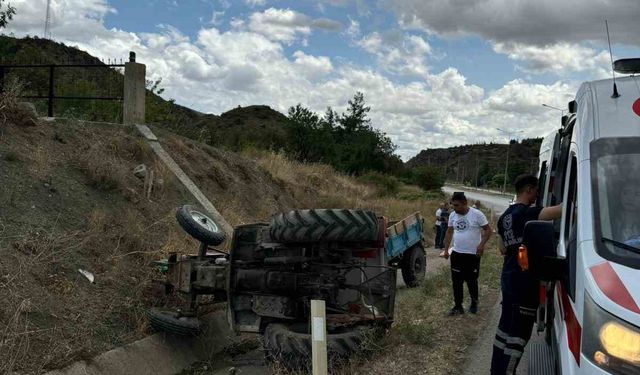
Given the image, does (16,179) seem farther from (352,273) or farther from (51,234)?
(352,273)

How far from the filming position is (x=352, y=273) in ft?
23.0

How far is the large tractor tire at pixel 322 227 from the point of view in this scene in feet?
20.1

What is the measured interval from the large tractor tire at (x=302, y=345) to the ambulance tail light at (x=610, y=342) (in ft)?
11.1

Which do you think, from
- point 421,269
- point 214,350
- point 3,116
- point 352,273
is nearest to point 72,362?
point 214,350

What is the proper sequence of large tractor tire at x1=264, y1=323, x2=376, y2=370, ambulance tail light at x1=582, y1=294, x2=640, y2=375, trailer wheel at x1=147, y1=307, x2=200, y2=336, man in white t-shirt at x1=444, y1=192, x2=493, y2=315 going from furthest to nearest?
man in white t-shirt at x1=444, y1=192, x2=493, y2=315 < trailer wheel at x1=147, y1=307, x2=200, y2=336 < large tractor tire at x1=264, y1=323, x2=376, y2=370 < ambulance tail light at x1=582, y1=294, x2=640, y2=375

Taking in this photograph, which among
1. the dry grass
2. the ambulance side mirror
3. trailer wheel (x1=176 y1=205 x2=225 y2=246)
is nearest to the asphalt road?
the dry grass

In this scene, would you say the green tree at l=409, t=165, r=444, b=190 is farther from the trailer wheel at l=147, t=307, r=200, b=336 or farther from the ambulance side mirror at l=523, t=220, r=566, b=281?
the ambulance side mirror at l=523, t=220, r=566, b=281

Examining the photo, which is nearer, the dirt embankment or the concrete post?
the dirt embankment

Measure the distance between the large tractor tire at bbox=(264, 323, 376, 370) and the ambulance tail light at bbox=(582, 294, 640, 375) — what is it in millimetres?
3390

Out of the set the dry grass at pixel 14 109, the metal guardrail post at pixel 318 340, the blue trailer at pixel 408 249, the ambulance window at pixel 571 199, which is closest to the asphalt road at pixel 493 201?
the blue trailer at pixel 408 249

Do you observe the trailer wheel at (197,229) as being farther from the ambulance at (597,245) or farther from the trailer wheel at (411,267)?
the trailer wheel at (411,267)

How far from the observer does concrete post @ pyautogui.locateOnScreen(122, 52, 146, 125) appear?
12461 mm

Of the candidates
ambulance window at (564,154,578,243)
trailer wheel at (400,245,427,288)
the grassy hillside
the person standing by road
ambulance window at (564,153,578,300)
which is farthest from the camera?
the person standing by road

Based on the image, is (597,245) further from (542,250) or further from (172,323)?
(172,323)
